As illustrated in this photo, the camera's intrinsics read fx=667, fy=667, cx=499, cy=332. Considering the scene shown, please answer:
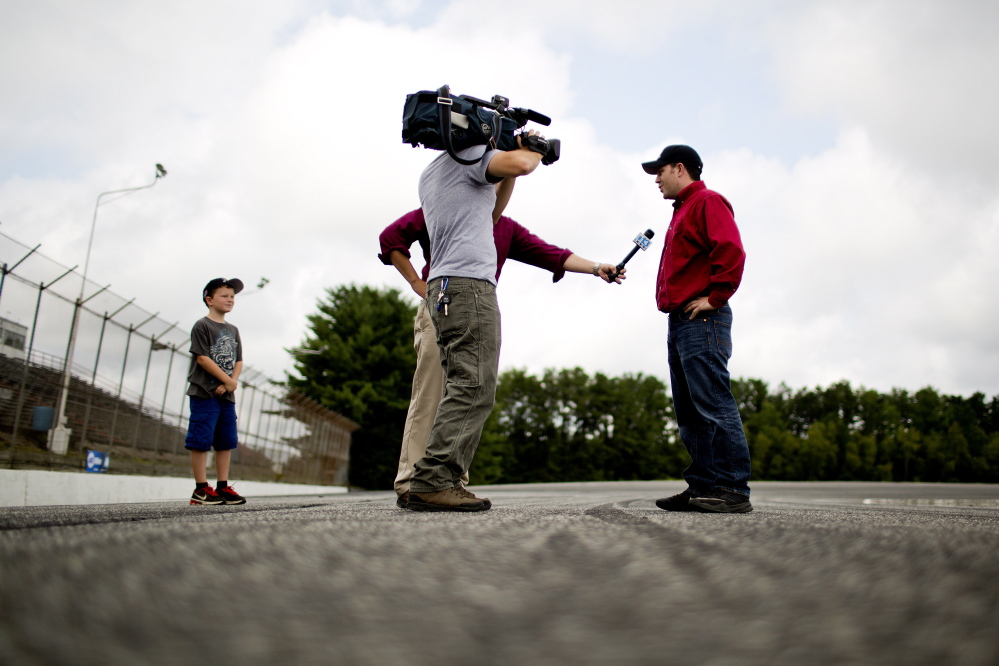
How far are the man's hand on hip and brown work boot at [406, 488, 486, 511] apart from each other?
1512 mm

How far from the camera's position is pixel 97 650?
17.5 inches

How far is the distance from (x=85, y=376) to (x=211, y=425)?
4754mm

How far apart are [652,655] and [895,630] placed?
0.65ft

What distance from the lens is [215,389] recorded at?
514 cm

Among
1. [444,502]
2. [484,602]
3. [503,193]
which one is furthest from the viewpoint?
[503,193]

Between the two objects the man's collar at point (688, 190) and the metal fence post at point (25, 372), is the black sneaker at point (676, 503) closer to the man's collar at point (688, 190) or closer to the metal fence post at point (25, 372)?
the man's collar at point (688, 190)

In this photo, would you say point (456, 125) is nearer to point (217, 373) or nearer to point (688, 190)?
point (688, 190)

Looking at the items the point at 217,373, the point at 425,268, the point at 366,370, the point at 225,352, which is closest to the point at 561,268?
the point at 425,268

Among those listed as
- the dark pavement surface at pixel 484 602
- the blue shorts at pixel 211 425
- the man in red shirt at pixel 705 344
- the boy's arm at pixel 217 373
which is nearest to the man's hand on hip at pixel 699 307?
the man in red shirt at pixel 705 344

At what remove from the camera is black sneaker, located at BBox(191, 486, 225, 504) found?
189 inches

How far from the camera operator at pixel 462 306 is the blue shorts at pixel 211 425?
2.68 meters

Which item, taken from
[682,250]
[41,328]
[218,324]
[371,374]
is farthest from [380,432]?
[682,250]

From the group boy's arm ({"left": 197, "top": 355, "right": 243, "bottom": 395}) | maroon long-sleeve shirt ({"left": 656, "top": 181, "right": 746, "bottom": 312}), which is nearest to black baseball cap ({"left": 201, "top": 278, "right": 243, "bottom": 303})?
boy's arm ({"left": 197, "top": 355, "right": 243, "bottom": 395})

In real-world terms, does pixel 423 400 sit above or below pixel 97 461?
above
